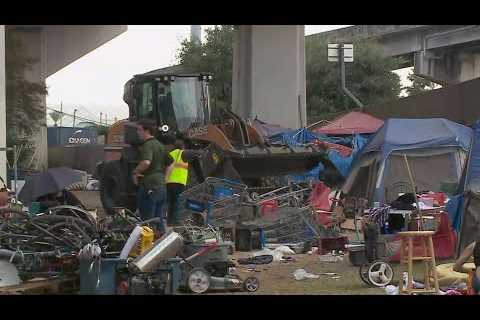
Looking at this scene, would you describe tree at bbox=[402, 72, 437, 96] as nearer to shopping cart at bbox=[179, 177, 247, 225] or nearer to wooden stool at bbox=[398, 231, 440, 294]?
shopping cart at bbox=[179, 177, 247, 225]

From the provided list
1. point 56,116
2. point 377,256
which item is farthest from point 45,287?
point 56,116

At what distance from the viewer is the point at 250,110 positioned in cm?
3462

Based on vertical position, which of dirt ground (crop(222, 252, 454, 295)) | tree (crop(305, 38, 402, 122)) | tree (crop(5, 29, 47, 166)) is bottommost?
dirt ground (crop(222, 252, 454, 295))

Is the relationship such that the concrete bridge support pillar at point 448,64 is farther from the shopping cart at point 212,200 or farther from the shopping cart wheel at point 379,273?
the shopping cart wheel at point 379,273

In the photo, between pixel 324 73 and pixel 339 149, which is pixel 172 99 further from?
pixel 324 73

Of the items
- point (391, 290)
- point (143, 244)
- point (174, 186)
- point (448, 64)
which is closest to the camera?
point (143, 244)

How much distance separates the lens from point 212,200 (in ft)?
44.9

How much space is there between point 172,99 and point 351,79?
1337 inches

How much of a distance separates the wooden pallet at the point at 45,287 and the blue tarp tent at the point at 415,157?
28.3 feet

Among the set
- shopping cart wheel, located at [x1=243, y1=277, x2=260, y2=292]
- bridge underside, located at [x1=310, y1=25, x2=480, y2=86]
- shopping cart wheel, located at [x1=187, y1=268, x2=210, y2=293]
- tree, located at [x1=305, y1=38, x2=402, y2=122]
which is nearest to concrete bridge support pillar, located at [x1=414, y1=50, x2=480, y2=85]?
bridge underside, located at [x1=310, y1=25, x2=480, y2=86]

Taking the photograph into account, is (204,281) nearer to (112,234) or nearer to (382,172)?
(112,234)

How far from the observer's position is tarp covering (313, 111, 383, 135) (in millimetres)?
28681

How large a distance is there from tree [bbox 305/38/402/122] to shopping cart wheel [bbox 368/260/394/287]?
3909cm
